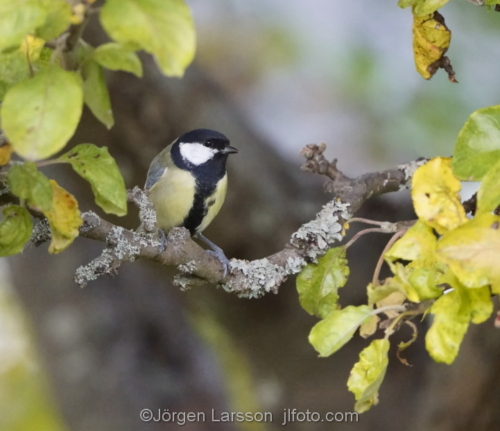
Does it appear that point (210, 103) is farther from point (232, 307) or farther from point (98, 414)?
point (98, 414)

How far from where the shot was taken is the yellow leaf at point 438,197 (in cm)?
38

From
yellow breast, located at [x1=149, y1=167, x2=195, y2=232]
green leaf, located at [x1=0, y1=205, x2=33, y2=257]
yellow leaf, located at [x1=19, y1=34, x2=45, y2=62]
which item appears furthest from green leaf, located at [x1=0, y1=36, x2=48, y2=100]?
yellow breast, located at [x1=149, y1=167, x2=195, y2=232]

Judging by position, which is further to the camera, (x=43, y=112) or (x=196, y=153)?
(x=196, y=153)

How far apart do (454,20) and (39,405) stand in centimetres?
160

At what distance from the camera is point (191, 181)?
1019mm

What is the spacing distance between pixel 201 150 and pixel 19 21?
2.44 feet

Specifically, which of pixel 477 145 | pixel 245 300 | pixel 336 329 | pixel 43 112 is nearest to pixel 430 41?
pixel 477 145

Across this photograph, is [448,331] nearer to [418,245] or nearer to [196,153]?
[418,245]

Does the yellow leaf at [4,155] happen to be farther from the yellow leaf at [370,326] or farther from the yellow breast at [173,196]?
the yellow breast at [173,196]

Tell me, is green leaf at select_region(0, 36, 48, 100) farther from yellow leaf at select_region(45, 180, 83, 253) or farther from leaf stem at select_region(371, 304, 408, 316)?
leaf stem at select_region(371, 304, 408, 316)

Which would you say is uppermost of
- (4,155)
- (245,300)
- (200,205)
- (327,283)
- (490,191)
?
(490,191)

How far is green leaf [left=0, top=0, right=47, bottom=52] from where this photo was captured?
0.29m

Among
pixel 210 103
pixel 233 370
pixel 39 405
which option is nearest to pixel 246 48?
pixel 210 103

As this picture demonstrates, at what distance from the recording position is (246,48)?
1.56 meters
